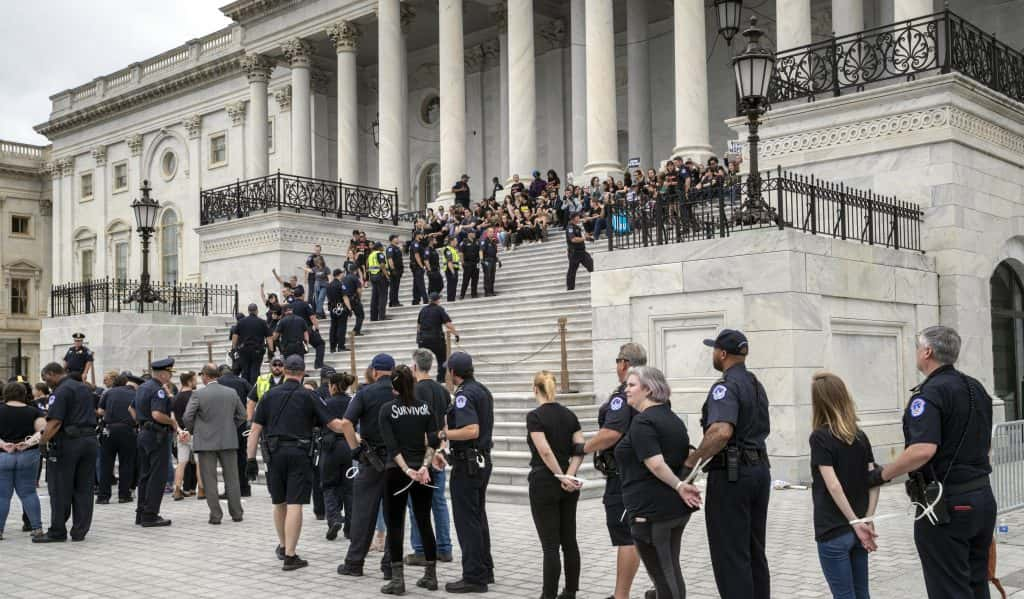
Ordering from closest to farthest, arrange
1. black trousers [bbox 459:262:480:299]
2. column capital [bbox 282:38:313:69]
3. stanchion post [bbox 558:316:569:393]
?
stanchion post [bbox 558:316:569:393]
black trousers [bbox 459:262:480:299]
column capital [bbox 282:38:313:69]

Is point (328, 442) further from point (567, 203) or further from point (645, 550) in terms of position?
point (567, 203)

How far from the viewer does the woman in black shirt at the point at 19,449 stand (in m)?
11.9

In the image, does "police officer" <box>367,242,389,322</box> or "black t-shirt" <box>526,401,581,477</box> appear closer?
"black t-shirt" <box>526,401,581,477</box>

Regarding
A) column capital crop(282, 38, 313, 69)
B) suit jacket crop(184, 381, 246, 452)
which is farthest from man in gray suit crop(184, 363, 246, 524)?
column capital crop(282, 38, 313, 69)

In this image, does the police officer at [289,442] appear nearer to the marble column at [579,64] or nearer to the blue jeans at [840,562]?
the blue jeans at [840,562]

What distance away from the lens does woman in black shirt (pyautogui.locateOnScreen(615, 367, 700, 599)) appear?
6.56 m

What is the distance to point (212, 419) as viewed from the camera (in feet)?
→ 43.4

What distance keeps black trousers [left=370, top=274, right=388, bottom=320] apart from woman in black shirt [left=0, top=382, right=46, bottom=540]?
11.1m

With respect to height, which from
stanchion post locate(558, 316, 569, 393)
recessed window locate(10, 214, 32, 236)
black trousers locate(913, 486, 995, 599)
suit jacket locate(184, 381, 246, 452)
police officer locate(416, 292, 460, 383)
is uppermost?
recessed window locate(10, 214, 32, 236)

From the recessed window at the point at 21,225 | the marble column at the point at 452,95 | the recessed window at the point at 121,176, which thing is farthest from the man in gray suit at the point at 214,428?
the recessed window at the point at 21,225

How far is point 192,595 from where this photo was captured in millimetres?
8695

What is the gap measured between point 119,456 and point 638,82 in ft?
72.2

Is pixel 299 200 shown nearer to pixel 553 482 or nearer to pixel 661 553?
pixel 553 482

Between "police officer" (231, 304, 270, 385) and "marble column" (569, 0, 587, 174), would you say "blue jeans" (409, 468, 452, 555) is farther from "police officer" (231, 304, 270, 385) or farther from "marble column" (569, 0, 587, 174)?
"marble column" (569, 0, 587, 174)
